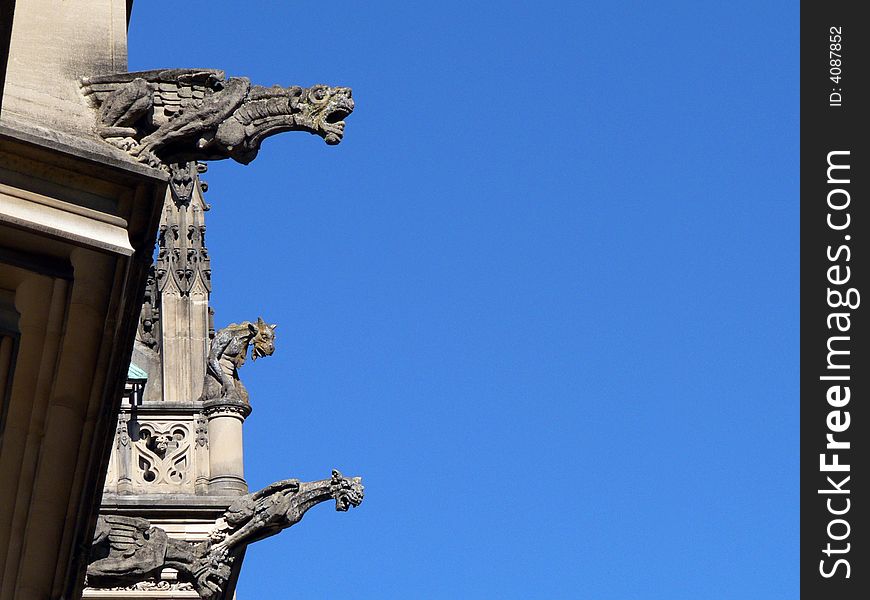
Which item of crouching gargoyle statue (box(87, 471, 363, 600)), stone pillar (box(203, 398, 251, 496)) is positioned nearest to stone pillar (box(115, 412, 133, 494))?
stone pillar (box(203, 398, 251, 496))

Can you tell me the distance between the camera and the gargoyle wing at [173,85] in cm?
1196

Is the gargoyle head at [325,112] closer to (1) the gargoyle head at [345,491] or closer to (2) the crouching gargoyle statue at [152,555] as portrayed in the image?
(2) the crouching gargoyle statue at [152,555]

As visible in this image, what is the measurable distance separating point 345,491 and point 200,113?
6.81 m

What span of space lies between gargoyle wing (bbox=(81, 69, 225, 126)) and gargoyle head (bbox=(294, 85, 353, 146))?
54 cm

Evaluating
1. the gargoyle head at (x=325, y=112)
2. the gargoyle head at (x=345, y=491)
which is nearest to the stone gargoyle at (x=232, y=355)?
the gargoyle head at (x=345, y=491)

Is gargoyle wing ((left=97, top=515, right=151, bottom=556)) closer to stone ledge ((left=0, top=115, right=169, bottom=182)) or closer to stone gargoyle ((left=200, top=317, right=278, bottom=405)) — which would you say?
stone ledge ((left=0, top=115, right=169, bottom=182))

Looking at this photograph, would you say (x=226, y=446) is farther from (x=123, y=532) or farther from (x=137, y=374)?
(x=123, y=532)

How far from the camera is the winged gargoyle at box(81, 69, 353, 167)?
11.7 meters

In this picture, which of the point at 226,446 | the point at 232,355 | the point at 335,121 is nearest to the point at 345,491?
the point at 226,446

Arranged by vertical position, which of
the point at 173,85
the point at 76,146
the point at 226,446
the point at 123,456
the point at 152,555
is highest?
the point at 226,446

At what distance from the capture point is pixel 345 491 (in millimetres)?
18250

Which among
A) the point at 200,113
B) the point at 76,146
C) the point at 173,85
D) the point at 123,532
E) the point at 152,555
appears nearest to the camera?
the point at 76,146

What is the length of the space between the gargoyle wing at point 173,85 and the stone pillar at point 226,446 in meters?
8.98
